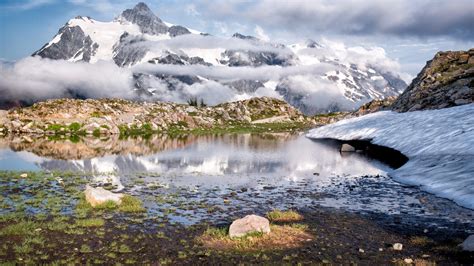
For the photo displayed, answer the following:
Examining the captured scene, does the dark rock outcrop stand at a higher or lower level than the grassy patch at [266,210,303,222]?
higher

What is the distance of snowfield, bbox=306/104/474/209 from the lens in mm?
36875

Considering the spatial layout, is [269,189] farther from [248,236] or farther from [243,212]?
[248,236]

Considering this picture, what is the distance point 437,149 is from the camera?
173 ft

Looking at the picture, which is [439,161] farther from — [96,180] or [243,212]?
[96,180]

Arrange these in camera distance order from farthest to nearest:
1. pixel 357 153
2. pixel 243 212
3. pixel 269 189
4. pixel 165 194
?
pixel 357 153 < pixel 269 189 < pixel 165 194 < pixel 243 212

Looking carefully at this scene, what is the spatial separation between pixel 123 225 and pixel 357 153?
60.9 m

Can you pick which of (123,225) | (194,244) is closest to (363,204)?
(194,244)

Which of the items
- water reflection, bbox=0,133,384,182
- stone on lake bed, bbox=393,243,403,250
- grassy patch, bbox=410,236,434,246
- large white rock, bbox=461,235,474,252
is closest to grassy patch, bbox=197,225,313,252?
stone on lake bed, bbox=393,243,403,250

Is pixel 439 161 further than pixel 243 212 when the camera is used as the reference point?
Yes

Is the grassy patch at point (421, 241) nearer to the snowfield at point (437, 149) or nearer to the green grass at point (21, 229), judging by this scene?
the snowfield at point (437, 149)

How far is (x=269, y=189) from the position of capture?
4153cm

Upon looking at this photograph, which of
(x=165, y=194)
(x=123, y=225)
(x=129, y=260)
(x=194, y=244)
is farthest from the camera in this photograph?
(x=165, y=194)

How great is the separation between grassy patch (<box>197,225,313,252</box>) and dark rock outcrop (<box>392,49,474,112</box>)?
75586 mm

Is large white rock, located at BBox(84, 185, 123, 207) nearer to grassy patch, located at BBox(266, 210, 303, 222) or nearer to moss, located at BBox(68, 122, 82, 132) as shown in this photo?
grassy patch, located at BBox(266, 210, 303, 222)
